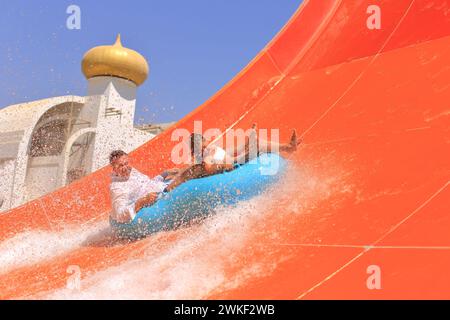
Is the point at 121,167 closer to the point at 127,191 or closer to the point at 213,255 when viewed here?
the point at 127,191

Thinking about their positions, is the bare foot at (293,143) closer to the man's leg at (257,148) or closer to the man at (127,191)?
the man's leg at (257,148)

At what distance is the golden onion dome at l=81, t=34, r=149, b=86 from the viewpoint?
1020 cm

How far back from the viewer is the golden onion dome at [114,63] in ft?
33.4

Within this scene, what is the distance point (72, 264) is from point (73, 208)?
96 centimetres

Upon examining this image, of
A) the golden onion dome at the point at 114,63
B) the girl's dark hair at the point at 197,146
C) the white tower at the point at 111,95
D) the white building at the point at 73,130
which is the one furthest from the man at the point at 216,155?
the golden onion dome at the point at 114,63

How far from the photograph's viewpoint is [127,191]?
2.78 metres

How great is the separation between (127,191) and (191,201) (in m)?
0.36

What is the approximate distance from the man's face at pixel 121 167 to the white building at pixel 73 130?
5.87 metres

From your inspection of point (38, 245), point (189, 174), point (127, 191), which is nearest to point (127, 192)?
point (127, 191)

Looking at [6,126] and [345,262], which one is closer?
[345,262]
